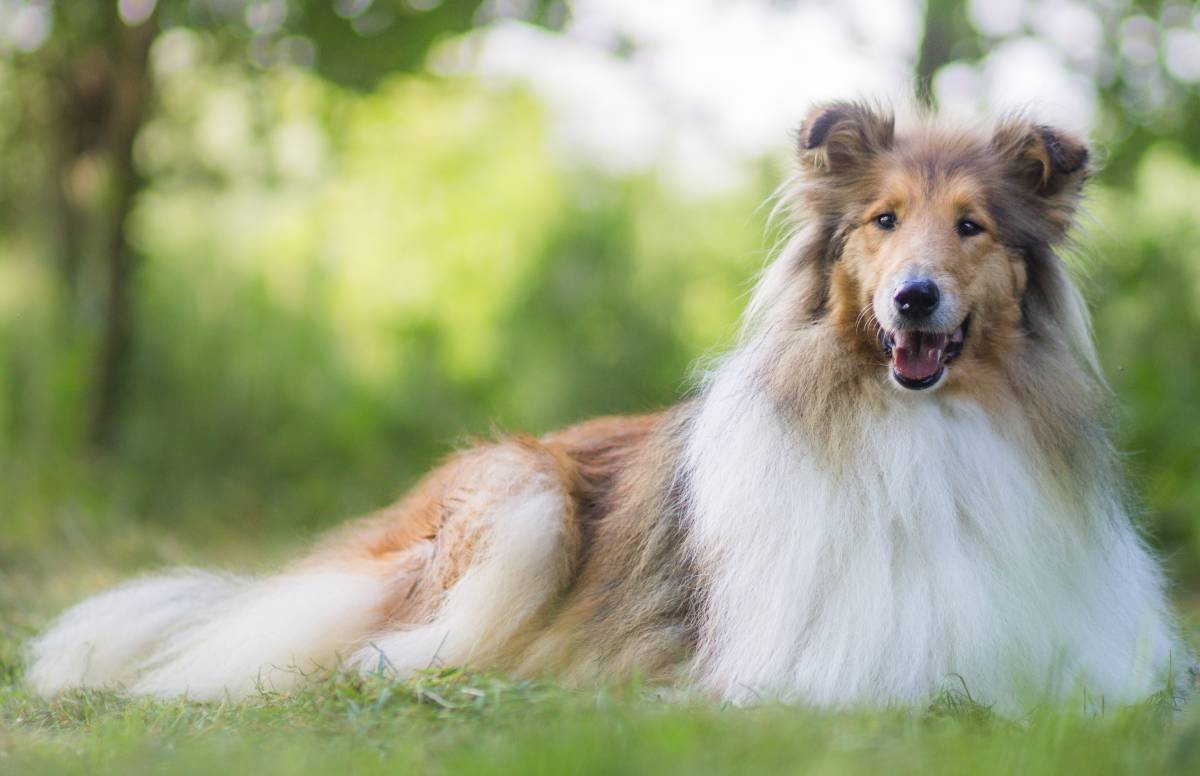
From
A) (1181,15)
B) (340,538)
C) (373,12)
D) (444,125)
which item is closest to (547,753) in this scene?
(340,538)

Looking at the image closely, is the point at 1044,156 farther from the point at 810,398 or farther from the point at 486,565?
the point at 486,565

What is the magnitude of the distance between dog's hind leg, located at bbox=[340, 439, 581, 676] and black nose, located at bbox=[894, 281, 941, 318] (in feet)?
4.73

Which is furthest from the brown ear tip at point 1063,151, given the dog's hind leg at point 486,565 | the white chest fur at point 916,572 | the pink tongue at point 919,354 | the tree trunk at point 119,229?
the tree trunk at point 119,229

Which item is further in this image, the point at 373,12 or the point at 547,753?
the point at 373,12

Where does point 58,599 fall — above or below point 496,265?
below

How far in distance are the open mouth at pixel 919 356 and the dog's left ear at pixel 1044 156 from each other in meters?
0.66

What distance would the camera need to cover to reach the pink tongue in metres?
3.83

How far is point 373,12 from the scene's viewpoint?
8883mm

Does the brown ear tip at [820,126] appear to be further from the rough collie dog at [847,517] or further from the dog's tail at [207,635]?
the dog's tail at [207,635]

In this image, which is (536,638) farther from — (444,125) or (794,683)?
(444,125)

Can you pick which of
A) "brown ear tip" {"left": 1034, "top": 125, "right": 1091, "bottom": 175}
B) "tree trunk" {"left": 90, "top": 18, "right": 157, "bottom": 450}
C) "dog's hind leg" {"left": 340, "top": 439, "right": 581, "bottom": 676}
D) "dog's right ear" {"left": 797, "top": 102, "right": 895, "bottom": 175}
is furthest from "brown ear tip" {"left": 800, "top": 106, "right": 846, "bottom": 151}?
"tree trunk" {"left": 90, "top": 18, "right": 157, "bottom": 450}

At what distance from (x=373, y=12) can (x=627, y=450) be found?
5.29m

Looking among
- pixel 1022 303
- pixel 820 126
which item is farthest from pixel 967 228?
pixel 820 126

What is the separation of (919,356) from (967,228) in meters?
0.45
